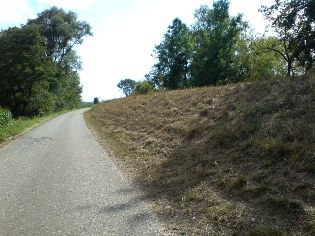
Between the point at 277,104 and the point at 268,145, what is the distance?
232 cm

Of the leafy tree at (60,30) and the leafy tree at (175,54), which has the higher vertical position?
the leafy tree at (60,30)

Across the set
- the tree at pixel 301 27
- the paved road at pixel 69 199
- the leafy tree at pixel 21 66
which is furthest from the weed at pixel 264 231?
the leafy tree at pixel 21 66

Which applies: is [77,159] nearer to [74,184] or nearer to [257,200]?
[74,184]

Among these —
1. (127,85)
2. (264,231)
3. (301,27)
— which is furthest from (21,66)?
(127,85)

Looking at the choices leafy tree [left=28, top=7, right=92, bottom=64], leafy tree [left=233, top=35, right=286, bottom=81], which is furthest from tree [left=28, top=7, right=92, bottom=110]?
leafy tree [left=233, top=35, right=286, bottom=81]

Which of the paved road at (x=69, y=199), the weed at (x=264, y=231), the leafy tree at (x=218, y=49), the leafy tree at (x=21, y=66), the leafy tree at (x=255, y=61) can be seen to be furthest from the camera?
the leafy tree at (x=255, y=61)

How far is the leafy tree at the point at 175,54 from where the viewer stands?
4581cm

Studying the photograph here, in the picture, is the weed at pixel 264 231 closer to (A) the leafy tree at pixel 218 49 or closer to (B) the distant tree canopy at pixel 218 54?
(B) the distant tree canopy at pixel 218 54

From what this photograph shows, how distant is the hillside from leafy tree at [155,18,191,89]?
34.5 metres

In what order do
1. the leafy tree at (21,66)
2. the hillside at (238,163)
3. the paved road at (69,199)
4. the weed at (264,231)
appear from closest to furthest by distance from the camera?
the weed at (264,231), the hillside at (238,163), the paved road at (69,199), the leafy tree at (21,66)

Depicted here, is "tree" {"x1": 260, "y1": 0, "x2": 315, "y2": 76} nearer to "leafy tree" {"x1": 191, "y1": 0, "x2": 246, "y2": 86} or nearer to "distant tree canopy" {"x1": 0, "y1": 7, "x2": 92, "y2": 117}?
"leafy tree" {"x1": 191, "y1": 0, "x2": 246, "y2": 86}

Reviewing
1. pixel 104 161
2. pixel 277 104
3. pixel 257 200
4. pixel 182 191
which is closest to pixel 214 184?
pixel 182 191

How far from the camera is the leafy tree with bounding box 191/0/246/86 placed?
123 feet

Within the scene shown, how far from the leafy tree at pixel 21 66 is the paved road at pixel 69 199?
2480cm
